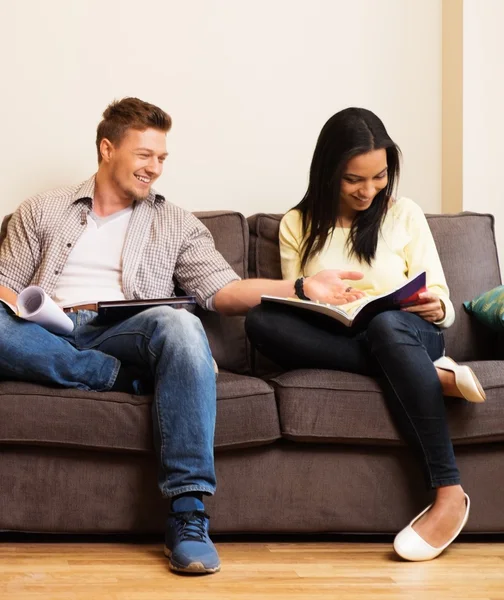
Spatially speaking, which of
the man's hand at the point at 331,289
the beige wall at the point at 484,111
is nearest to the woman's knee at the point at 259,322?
the man's hand at the point at 331,289

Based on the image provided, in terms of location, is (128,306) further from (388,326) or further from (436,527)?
(436,527)

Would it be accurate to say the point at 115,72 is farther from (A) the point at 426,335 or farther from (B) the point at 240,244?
(A) the point at 426,335

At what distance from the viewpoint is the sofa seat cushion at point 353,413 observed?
2064 millimetres

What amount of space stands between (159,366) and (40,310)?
1.01 ft

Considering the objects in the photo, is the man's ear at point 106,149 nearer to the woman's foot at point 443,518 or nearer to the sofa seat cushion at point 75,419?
the sofa seat cushion at point 75,419

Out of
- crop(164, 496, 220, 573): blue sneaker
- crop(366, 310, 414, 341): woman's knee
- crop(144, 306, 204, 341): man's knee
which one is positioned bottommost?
crop(164, 496, 220, 573): blue sneaker

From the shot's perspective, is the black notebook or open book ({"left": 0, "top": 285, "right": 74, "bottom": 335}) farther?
the black notebook

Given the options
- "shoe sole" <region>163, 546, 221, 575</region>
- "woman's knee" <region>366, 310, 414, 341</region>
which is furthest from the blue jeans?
"woman's knee" <region>366, 310, 414, 341</region>

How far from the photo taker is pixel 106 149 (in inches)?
102

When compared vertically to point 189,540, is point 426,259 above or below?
above

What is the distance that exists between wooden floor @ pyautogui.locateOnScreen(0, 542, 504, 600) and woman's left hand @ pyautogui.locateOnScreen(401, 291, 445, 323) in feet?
1.86

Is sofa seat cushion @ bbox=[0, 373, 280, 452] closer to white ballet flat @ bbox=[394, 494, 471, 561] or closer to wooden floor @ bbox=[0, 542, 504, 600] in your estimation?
wooden floor @ bbox=[0, 542, 504, 600]

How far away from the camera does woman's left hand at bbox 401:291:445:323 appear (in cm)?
223

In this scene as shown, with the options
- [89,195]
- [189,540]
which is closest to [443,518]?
[189,540]
